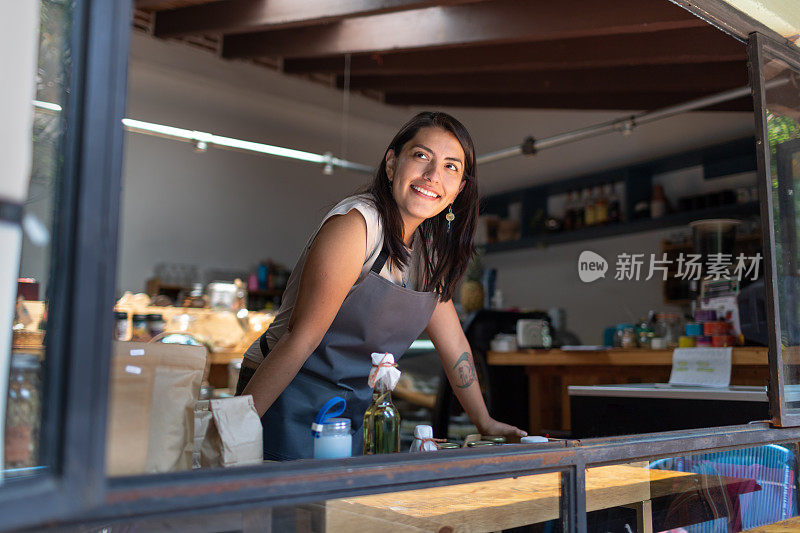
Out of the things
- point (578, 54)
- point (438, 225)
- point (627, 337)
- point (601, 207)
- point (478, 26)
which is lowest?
point (627, 337)

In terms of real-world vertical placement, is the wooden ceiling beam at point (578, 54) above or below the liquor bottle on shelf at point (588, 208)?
above

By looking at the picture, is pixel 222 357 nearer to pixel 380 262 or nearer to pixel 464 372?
pixel 464 372

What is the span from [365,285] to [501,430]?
0.60 meters

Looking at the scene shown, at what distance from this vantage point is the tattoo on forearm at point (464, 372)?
7.54 feet

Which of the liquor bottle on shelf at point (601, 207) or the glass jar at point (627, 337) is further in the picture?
the liquor bottle on shelf at point (601, 207)

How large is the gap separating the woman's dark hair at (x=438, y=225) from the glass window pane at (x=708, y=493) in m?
0.78

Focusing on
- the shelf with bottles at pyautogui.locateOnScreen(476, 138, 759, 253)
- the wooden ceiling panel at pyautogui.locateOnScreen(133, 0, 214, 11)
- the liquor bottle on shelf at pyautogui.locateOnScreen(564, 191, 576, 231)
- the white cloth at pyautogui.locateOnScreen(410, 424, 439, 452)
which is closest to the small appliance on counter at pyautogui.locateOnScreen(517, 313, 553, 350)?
the shelf with bottles at pyautogui.locateOnScreen(476, 138, 759, 253)

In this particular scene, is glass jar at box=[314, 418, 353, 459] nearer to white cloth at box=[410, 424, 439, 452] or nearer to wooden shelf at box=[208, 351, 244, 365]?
white cloth at box=[410, 424, 439, 452]

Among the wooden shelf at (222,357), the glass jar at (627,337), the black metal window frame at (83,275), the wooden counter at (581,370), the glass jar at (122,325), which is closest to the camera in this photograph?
the black metal window frame at (83,275)

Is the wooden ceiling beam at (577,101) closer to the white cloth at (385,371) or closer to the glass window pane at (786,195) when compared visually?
the glass window pane at (786,195)

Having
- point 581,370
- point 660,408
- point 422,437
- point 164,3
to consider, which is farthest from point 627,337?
point 164,3

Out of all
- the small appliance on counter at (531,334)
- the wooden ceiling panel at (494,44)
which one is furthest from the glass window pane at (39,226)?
the small appliance on counter at (531,334)

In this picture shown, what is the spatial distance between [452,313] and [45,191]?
1525mm

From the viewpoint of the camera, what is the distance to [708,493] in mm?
1883
